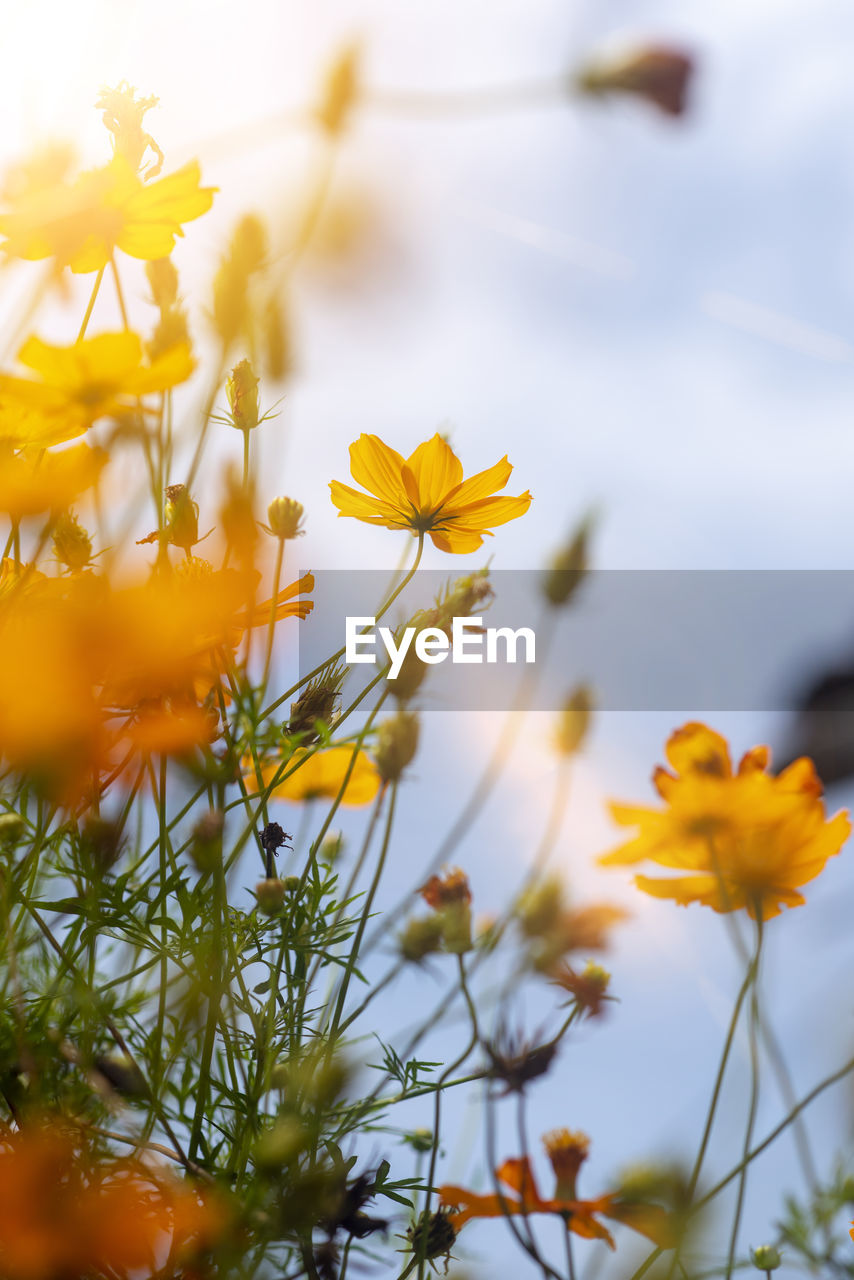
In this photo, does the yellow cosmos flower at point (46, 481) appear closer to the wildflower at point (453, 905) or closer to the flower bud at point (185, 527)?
the flower bud at point (185, 527)

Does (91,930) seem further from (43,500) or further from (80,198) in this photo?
(80,198)

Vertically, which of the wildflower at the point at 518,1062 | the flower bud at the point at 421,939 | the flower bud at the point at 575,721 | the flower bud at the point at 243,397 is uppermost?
the flower bud at the point at 243,397

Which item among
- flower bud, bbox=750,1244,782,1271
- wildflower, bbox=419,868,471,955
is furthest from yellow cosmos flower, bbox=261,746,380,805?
flower bud, bbox=750,1244,782,1271

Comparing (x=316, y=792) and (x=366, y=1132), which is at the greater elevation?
(x=316, y=792)

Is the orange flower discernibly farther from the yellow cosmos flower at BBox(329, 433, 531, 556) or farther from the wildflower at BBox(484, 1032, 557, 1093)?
the yellow cosmos flower at BBox(329, 433, 531, 556)

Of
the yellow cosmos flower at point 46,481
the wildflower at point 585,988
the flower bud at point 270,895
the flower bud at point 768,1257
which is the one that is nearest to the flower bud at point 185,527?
the yellow cosmos flower at point 46,481

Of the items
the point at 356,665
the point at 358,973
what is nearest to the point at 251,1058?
the point at 358,973
